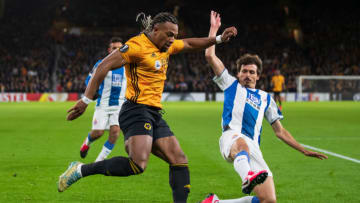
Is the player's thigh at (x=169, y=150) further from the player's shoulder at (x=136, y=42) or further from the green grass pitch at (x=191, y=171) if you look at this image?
the player's shoulder at (x=136, y=42)

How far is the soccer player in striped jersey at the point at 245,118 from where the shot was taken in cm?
447

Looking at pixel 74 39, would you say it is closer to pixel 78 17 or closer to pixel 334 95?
pixel 78 17

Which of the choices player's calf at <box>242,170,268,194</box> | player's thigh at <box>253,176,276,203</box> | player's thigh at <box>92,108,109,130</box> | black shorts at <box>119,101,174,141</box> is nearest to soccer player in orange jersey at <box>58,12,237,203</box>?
black shorts at <box>119,101,174,141</box>

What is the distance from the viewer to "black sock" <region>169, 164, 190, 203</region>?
15.0 feet

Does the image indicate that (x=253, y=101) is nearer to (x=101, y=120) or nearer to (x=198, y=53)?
(x=101, y=120)

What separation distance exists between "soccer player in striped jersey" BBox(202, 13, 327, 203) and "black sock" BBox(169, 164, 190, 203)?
215 millimetres

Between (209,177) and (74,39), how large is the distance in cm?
3794

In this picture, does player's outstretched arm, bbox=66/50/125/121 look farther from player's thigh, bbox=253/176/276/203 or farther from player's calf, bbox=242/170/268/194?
player's thigh, bbox=253/176/276/203

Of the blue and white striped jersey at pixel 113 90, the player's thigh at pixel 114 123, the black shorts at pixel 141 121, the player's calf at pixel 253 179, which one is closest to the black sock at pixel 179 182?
the black shorts at pixel 141 121

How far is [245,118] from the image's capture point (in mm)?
4867

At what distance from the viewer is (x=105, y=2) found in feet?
151

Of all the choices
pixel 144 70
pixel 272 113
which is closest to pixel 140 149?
pixel 144 70

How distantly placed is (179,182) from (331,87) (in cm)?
3308

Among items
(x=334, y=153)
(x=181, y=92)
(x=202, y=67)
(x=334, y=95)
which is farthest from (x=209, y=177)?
(x=202, y=67)
